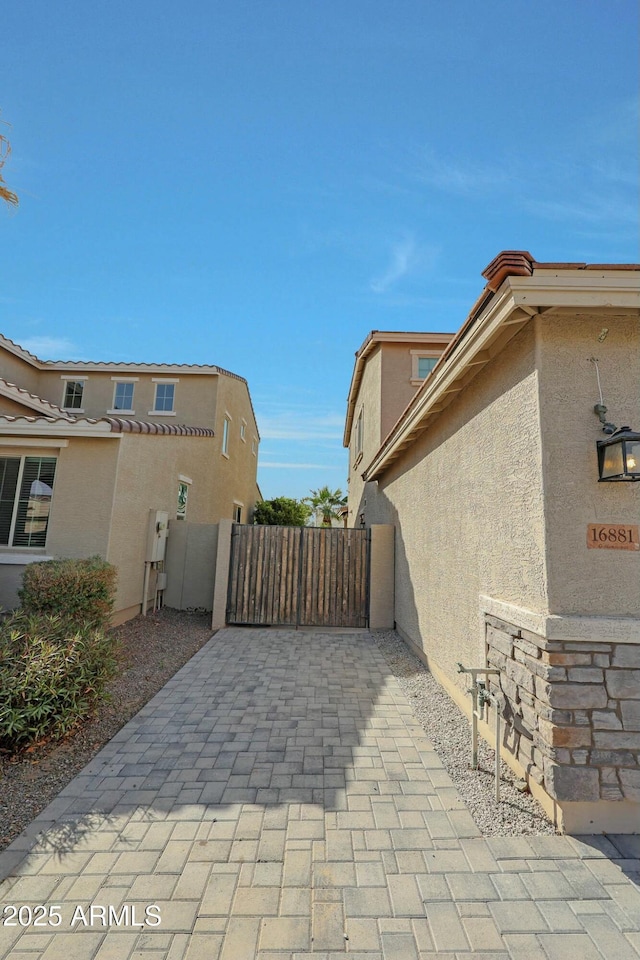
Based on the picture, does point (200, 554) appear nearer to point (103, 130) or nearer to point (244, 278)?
point (244, 278)

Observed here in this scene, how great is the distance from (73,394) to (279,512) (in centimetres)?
1282

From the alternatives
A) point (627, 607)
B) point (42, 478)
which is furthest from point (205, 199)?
point (627, 607)

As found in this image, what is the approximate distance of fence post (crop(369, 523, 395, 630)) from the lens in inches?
368

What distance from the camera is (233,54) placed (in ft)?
23.9

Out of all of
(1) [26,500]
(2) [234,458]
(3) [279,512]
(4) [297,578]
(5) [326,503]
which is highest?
(2) [234,458]

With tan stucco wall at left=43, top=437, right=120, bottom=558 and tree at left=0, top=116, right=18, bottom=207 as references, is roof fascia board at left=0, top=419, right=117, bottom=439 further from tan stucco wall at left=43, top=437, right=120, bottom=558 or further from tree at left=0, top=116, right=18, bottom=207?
tree at left=0, top=116, right=18, bottom=207

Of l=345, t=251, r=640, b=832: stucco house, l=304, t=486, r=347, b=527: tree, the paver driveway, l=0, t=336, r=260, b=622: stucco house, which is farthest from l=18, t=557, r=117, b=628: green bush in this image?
l=304, t=486, r=347, b=527: tree

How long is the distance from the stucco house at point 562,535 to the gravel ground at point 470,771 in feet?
0.50

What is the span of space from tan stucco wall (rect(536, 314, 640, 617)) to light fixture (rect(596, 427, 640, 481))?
0.09m

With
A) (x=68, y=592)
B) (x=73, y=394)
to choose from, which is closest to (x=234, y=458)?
(x=73, y=394)

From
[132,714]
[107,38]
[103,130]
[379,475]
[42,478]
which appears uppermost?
[107,38]

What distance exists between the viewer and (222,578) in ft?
30.6

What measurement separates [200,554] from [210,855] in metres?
8.41

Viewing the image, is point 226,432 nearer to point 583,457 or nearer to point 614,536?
point 583,457
